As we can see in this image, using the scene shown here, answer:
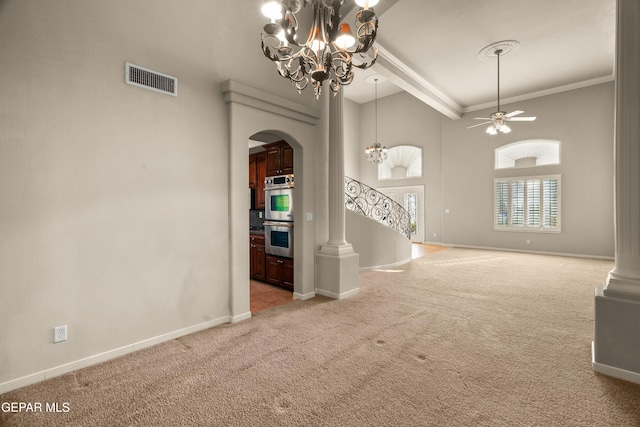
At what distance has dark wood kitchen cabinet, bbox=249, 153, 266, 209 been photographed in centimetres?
579

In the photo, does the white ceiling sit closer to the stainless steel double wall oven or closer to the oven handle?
the stainless steel double wall oven

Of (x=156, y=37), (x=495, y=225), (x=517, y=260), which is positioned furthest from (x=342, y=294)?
(x=495, y=225)

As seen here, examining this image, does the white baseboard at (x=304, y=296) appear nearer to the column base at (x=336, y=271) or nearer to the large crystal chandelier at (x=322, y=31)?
the column base at (x=336, y=271)

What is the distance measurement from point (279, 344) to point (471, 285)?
3.74 m

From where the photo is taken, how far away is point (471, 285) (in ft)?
17.4

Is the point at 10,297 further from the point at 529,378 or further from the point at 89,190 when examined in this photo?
the point at 529,378

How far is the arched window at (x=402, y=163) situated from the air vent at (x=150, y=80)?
9.52 meters

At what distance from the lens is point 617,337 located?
2.45 metres

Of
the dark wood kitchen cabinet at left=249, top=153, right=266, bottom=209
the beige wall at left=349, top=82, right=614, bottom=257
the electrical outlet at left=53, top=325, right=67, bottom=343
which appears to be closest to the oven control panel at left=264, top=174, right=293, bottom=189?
the dark wood kitchen cabinet at left=249, top=153, right=266, bottom=209

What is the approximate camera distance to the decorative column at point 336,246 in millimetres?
4613

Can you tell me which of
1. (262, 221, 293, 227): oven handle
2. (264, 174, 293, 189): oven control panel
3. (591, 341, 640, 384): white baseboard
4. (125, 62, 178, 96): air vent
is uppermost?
(125, 62, 178, 96): air vent

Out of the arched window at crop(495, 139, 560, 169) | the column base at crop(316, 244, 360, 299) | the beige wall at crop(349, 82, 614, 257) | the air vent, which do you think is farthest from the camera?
the arched window at crop(495, 139, 560, 169)

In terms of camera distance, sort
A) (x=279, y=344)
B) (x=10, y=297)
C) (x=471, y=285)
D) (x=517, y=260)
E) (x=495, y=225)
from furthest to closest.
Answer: (x=495, y=225) → (x=517, y=260) → (x=471, y=285) → (x=279, y=344) → (x=10, y=297)

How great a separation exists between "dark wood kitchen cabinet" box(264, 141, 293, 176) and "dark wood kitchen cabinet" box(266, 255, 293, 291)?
1.47 m
